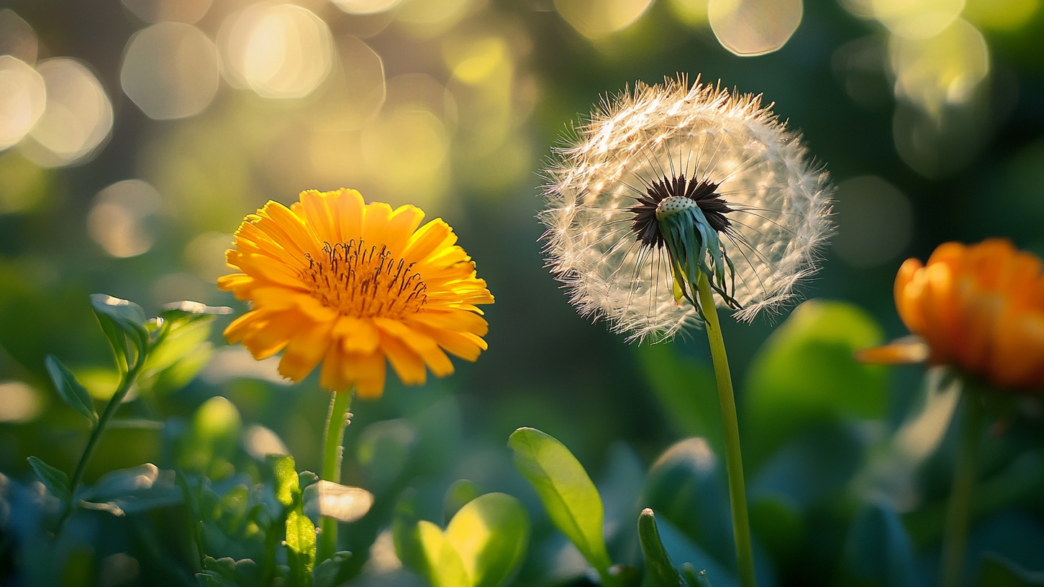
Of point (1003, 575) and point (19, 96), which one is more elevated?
point (19, 96)

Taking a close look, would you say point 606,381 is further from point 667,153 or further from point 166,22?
point 166,22

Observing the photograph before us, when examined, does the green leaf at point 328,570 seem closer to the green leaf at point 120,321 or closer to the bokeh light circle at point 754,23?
the green leaf at point 120,321

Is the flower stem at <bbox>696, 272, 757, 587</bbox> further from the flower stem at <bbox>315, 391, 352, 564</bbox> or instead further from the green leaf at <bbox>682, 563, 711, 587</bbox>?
the flower stem at <bbox>315, 391, 352, 564</bbox>

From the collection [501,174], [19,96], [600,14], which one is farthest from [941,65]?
[19,96]

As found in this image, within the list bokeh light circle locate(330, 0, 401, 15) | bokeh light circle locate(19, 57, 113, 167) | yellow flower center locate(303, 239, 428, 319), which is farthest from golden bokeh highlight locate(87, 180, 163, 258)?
yellow flower center locate(303, 239, 428, 319)

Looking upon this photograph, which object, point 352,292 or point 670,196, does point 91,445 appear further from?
point 670,196

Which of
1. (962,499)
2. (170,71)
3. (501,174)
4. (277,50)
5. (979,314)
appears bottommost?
(962,499)
